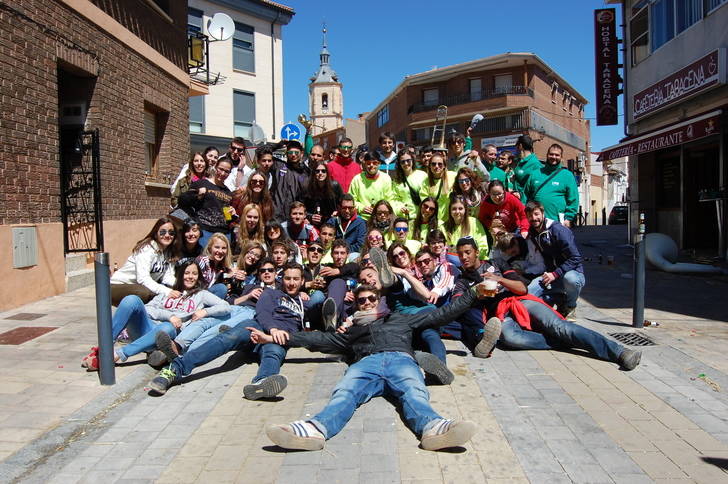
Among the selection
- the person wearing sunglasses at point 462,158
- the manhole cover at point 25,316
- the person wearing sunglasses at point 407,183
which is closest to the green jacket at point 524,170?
the person wearing sunglasses at point 462,158

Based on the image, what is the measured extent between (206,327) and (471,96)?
4367 cm

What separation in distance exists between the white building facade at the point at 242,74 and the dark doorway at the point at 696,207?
17391 mm

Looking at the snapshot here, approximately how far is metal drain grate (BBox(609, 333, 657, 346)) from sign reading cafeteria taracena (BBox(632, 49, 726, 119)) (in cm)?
772

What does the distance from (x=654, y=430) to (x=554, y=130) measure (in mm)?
49171

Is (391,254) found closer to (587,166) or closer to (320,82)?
(587,166)

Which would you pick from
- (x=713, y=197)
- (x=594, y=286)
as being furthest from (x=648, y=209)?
(x=594, y=286)

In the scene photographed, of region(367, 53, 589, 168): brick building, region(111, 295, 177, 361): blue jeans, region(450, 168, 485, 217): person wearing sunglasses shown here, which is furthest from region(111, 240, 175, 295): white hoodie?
region(367, 53, 589, 168): brick building

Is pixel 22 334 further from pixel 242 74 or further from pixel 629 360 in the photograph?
pixel 242 74

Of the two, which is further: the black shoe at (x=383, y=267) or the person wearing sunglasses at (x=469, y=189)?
the person wearing sunglasses at (x=469, y=189)

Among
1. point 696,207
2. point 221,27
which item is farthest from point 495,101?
point 221,27

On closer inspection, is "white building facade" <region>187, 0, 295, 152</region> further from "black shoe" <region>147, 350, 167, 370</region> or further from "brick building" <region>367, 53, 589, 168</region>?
"brick building" <region>367, 53, 589, 168</region>

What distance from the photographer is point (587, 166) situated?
2286 inches

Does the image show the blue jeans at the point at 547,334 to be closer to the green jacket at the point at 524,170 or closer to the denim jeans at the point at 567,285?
the denim jeans at the point at 567,285

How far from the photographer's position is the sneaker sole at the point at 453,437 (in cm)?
327
